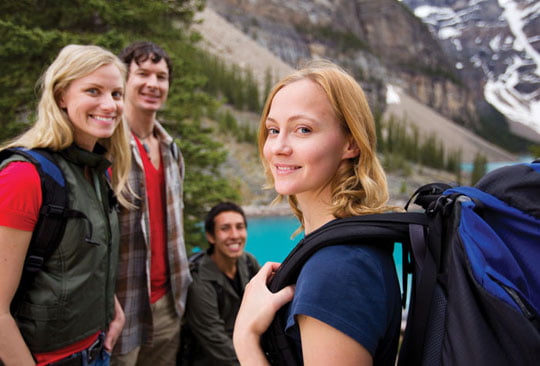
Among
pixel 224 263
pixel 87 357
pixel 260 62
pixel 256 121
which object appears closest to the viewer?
pixel 87 357

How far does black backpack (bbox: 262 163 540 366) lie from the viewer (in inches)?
28.2

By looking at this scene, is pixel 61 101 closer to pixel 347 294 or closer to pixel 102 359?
pixel 102 359

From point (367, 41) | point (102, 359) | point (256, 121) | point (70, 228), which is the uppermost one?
point (367, 41)

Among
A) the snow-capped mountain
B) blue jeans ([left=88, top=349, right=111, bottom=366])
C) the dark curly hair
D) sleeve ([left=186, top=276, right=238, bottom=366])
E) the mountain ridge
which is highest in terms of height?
the snow-capped mountain

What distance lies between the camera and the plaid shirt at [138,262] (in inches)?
83.4

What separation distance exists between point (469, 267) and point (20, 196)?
4.60 ft

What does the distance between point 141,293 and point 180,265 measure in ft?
0.94

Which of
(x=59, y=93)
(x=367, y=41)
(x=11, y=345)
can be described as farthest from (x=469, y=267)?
(x=367, y=41)

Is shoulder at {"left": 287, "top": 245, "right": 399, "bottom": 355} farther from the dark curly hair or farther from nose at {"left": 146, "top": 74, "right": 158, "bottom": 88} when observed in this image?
the dark curly hair

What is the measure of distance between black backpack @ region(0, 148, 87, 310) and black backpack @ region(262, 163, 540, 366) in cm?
96

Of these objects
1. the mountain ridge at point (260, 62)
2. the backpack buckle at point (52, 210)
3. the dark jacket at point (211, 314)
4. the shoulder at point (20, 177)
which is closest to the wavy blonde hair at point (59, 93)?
the shoulder at point (20, 177)

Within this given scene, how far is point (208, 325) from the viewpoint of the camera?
8.37ft

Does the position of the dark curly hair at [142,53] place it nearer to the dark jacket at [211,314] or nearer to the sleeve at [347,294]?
the dark jacket at [211,314]

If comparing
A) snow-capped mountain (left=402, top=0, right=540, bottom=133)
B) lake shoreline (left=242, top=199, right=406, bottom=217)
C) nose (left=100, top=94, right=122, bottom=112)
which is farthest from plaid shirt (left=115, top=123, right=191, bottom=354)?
snow-capped mountain (left=402, top=0, right=540, bottom=133)
